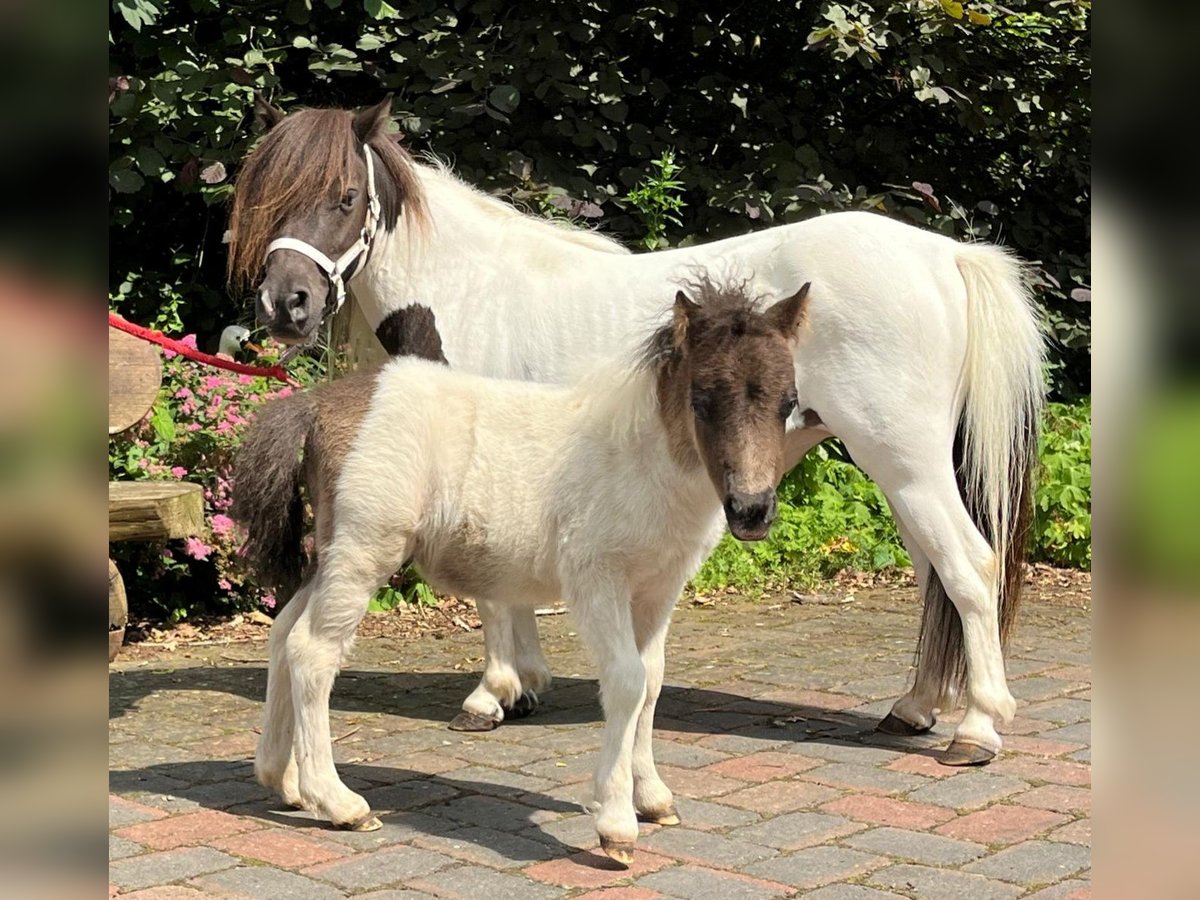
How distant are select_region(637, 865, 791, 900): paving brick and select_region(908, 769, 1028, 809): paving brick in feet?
3.17

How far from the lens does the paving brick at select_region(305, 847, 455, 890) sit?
3.47 m

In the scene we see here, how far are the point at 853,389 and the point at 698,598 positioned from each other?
10.9 feet

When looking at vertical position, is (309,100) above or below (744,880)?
above

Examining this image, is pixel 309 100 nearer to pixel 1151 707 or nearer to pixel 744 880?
pixel 744 880

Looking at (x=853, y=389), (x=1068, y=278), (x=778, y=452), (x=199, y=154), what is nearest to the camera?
(x=778, y=452)

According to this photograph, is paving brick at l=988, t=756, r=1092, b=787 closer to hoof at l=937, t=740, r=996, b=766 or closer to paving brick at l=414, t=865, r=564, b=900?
hoof at l=937, t=740, r=996, b=766

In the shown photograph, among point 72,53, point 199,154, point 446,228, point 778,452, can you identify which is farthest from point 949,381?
point 199,154

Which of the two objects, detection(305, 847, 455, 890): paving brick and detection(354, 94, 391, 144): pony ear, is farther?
detection(354, 94, 391, 144): pony ear

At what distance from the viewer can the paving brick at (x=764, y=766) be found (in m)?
4.53

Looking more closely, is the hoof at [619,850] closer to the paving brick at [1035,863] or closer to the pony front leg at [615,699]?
the pony front leg at [615,699]

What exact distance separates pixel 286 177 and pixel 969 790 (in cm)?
315

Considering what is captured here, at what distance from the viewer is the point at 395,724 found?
17.2ft

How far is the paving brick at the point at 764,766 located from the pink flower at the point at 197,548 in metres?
3.20

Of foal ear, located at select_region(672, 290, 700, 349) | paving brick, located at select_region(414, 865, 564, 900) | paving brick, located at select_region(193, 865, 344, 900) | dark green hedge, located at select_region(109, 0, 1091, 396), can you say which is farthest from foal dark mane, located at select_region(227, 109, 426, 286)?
dark green hedge, located at select_region(109, 0, 1091, 396)
